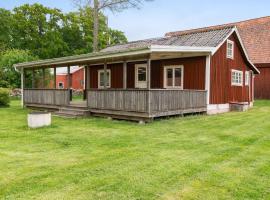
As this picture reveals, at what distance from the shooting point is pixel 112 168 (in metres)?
5.26

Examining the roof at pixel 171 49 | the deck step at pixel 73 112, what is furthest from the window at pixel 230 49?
the deck step at pixel 73 112

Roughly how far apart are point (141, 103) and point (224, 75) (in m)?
6.40

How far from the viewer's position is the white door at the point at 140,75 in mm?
16219

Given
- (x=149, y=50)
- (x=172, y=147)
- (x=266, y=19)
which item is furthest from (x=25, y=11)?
(x=172, y=147)

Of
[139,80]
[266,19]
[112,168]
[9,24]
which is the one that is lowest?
[112,168]

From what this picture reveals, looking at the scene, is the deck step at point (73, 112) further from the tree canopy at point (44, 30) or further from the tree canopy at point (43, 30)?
the tree canopy at point (43, 30)

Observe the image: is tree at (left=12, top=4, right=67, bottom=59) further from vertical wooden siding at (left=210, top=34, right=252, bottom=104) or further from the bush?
vertical wooden siding at (left=210, top=34, right=252, bottom=104)

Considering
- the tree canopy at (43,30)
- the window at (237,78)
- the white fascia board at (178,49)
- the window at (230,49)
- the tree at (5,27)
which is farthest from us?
the tree at (5,27)

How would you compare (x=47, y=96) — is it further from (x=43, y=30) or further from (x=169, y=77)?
(x=43, y=30)

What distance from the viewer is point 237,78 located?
17.1m

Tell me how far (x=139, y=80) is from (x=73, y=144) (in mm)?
9508

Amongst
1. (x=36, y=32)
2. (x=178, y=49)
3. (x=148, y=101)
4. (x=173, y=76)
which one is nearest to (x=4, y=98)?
(x=173, y=76)

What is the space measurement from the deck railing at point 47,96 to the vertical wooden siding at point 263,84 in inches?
632

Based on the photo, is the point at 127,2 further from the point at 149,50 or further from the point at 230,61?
the point at 149,50
